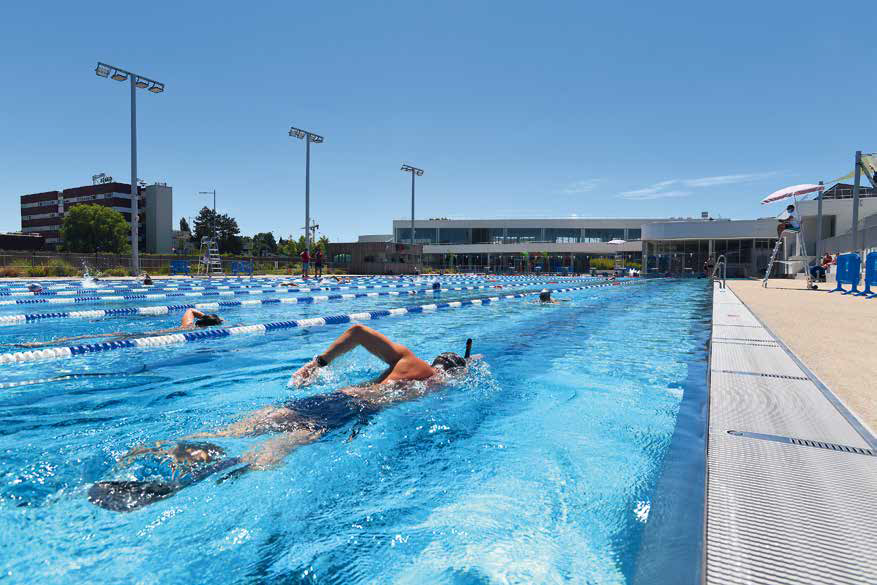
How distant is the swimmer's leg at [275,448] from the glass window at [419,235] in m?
56.1

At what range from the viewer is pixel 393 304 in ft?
40.9

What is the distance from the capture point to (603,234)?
54.5m

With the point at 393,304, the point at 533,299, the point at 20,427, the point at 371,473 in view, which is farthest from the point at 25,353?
the point at 533,299

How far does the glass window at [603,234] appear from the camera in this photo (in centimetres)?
5391

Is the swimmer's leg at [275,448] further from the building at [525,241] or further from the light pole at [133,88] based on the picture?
the building at [525,241]

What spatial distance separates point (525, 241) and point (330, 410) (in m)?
53.0

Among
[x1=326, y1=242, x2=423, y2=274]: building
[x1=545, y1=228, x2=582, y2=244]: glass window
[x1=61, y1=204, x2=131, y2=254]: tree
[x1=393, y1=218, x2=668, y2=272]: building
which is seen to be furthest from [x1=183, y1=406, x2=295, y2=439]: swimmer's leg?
[x1=61, y1=204, x2=131, y2=254]: tree

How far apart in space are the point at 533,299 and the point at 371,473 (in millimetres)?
11892

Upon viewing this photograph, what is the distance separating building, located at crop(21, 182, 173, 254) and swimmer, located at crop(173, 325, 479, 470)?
77.3 meters

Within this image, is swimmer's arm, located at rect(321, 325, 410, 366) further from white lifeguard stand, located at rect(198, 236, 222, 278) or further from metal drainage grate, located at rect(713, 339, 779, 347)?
white lifeguard stand, located at rect(198, 236, 222, 278)

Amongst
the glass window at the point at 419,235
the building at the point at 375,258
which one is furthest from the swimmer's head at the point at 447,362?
the glass window at the point at 419,235

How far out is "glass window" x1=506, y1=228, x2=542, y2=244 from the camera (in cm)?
5544

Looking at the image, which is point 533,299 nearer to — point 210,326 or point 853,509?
point 210,326

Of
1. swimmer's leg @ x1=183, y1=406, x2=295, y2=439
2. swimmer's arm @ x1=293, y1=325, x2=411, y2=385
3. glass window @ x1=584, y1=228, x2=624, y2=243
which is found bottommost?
swimmer's leg @ x1=183, y1=406, x2=295, y2=439
